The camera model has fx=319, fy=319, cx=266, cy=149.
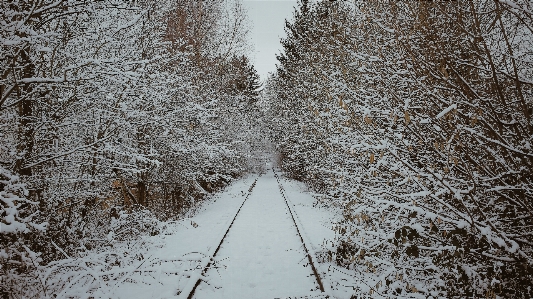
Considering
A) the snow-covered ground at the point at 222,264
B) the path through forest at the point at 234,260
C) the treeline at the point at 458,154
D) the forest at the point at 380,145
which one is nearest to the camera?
the treeline at the point at 458,154

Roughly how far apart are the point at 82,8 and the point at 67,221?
13.9 feet

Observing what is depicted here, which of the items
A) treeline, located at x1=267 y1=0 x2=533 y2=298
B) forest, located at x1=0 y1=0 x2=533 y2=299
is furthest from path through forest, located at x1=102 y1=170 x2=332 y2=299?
treeline, located at x1=267 y1=0 x2=533 y2=298

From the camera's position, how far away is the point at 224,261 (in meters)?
7.00

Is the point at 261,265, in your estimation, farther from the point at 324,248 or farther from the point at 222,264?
the point at 324,248

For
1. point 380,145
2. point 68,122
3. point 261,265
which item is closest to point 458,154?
point 380,145

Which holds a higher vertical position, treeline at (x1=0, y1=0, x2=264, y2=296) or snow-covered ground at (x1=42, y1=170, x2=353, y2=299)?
treeline at (x1=0, y1=0, x2=264, y2=296)

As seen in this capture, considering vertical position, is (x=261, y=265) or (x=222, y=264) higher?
(x=261, y=265)

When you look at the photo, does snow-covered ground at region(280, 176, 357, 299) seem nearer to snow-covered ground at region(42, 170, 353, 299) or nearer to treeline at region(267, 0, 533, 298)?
snow-covered ground at region(42, 170, 353, 299)

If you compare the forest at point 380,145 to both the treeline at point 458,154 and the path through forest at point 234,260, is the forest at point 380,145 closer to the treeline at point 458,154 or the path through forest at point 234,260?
the treeline at point 458,154

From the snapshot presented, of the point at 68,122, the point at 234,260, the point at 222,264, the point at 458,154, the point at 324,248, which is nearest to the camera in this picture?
the point at 458,154

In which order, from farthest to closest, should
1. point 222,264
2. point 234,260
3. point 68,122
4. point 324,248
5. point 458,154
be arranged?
point 324,248, point 234,260, point 222,264, point 68,122, point 458,154

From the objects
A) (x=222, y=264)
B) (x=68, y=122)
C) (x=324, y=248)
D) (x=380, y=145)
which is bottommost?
(x=222, y=264)

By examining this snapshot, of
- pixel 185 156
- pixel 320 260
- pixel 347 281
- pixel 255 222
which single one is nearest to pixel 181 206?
pixel 185 156

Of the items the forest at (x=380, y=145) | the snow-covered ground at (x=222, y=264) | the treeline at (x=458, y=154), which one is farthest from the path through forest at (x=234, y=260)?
the treeline at (x=458, y=154)
